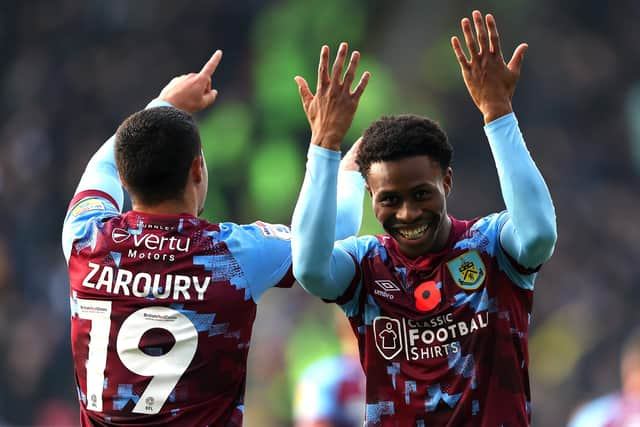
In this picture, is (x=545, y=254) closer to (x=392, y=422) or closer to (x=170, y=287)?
(x=392, y=422)

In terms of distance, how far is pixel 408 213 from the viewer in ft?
11.4

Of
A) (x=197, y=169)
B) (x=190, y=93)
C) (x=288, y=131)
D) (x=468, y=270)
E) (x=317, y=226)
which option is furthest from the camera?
(x=288, y=131)

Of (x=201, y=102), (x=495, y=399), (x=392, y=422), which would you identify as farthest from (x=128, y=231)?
(x=495, y=399)

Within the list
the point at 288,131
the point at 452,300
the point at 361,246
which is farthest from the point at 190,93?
the point at 288,131

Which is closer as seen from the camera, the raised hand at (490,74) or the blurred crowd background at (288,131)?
the raised hand at (490,74)

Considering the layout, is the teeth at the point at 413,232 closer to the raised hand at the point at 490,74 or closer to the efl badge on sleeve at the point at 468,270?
the efl badge on sleeve at the point at 468,270

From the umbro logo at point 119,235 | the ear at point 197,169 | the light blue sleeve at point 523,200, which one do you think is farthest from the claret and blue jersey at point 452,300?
the umbro logo at point 119,235

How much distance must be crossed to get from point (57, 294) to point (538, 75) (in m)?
6.22

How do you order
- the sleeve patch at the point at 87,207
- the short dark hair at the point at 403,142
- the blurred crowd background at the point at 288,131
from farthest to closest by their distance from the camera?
the blurred crowd background at the point at 288,131 → the sleeve patch at the point at 87,207 → the short dark hair at the point at 403,142

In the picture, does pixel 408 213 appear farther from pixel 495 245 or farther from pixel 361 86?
pixel 361 86

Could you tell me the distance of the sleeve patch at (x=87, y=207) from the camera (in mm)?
3809

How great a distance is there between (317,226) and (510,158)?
2.01 feet

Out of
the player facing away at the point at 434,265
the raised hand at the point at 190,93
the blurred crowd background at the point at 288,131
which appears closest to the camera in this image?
the player facing away at the point at 434,265

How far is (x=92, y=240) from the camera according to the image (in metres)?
3.68
